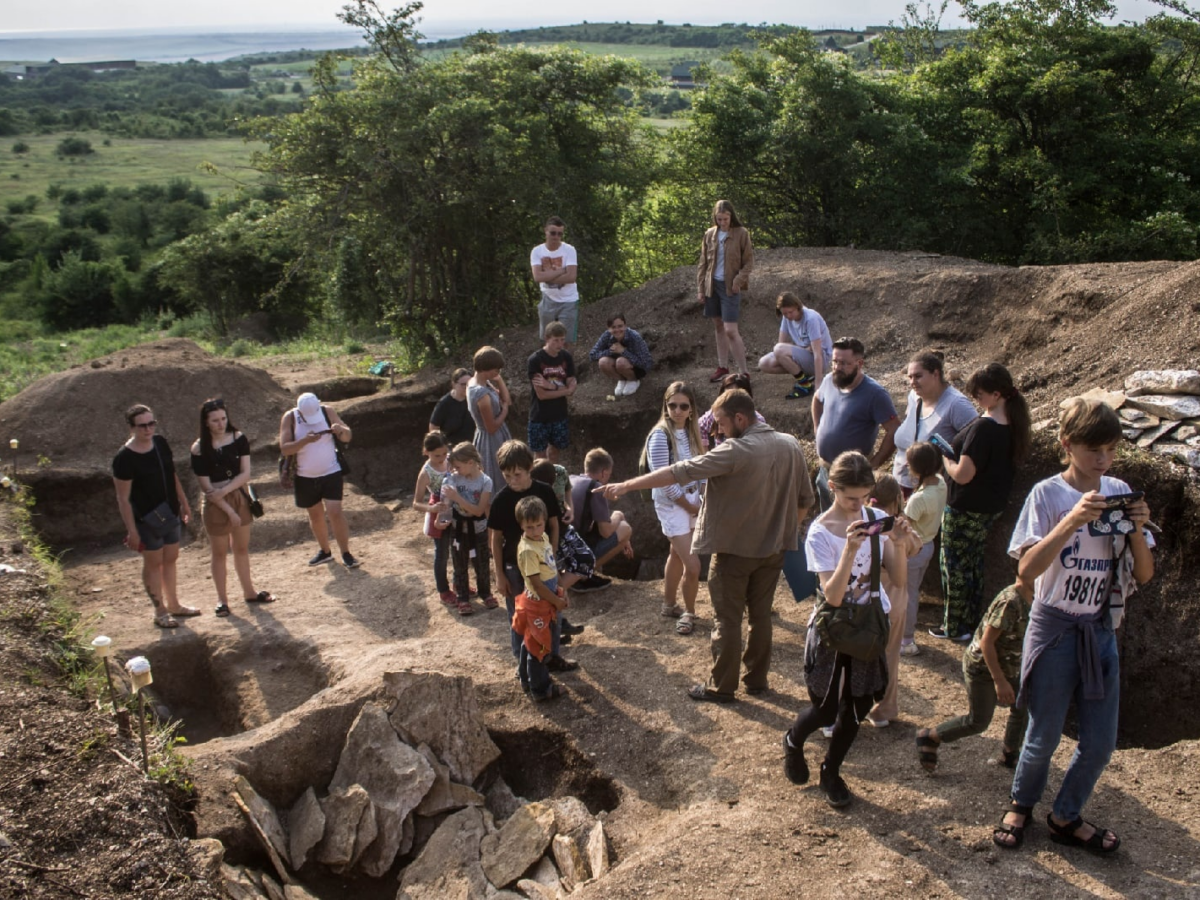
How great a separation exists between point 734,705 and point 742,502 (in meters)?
1.33

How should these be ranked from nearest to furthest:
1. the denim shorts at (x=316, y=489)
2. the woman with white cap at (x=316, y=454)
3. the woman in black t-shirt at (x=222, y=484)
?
1. the woman in black t-shirt at (x=222, y=484)
2. the woman with white cap at (x=316, y=454)
3. the denim shorts at (x=316, y=489)

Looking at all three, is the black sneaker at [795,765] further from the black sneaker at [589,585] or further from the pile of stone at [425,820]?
the black sneaker at [589,585]

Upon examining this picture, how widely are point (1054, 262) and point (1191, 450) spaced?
6732mm

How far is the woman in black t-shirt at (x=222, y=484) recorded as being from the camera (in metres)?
7.84

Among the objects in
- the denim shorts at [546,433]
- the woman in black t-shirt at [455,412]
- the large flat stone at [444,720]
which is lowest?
the large flat stone at [444,720]

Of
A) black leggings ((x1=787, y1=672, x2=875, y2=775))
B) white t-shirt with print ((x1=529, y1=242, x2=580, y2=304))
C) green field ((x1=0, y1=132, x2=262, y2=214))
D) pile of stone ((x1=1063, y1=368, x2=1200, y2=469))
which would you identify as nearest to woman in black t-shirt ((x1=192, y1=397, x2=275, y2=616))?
white t-shirt with print ((x1=529, y1=242, x2=580, y2=304))

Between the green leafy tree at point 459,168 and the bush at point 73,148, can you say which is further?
the bush at point 73,148

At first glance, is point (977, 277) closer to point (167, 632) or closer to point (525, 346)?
point (525, 346)

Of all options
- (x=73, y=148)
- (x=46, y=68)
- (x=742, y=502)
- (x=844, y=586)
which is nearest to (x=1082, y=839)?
(x=844, y=586)

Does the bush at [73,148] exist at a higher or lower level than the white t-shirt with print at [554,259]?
higher

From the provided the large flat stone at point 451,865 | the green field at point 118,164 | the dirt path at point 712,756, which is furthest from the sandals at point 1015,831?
the green field at point 118,164

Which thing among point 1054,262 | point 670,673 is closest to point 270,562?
point 670,673

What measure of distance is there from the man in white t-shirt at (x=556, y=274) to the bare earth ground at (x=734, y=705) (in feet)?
3.52

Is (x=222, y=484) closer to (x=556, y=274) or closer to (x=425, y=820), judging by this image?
(x=425, y=820)
